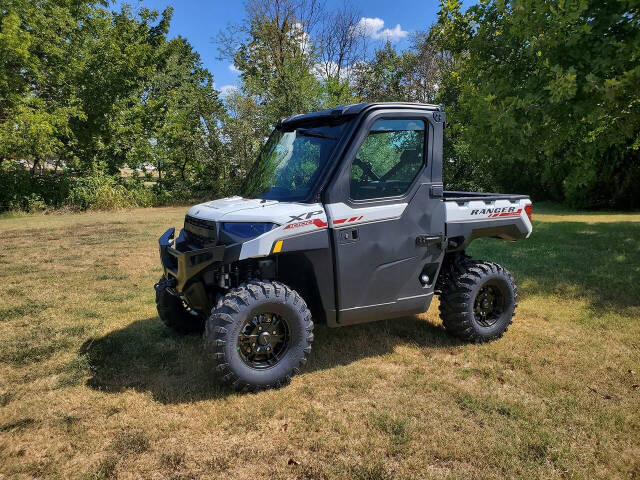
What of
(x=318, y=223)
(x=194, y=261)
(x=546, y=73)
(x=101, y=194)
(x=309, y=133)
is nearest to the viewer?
(x=194, y=261)

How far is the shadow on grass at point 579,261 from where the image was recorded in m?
6.41

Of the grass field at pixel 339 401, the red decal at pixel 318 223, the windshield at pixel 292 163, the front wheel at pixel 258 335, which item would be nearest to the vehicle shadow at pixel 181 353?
the grass field at pixel 339 401

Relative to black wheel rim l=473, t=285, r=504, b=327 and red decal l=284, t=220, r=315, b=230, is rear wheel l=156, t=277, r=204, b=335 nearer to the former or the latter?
red decal l=284, t=220, r=315, b=230

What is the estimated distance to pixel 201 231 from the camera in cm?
393

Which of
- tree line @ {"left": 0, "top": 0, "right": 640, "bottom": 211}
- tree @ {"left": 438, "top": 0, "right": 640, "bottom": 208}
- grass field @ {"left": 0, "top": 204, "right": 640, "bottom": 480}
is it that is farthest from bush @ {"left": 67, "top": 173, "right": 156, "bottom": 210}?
tree @ {"left": 438, "top": 0, "right": 640, "bottom": 208}

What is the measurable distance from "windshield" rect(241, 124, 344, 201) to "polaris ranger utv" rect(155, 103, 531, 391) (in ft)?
0.04

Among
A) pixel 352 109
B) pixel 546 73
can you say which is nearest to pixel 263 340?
pixel 352 109

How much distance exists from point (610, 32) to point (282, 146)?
5.85m

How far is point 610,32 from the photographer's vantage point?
705 centimetres

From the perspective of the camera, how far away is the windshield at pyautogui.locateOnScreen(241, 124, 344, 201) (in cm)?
391

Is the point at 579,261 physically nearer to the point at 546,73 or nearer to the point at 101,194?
the point at 546,73

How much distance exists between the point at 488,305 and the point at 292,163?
2.45 metres

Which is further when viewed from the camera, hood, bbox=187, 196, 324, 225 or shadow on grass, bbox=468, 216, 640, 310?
shadow on grass, bbox=468, 216, 640, 310

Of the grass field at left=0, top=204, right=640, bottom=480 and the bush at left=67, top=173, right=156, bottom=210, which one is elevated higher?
the bush at left=67, top=173, right=156, bottom=210
